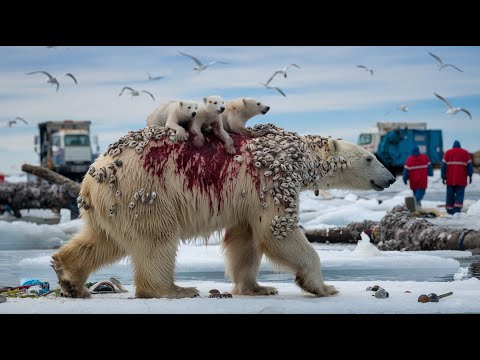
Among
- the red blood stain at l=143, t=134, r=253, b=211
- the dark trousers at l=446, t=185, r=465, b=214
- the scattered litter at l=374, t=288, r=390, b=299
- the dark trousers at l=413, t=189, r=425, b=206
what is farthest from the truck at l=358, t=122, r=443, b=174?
the red blood stain at l=143, t=134, r=253, b=211

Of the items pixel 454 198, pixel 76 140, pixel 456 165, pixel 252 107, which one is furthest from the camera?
pixel 76 140

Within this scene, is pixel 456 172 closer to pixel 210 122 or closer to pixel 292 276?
A: pixel 292 276

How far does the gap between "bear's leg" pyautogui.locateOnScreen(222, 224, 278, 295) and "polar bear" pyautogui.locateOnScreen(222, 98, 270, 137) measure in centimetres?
72

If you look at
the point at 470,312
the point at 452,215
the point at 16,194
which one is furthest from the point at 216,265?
the point at 16,194

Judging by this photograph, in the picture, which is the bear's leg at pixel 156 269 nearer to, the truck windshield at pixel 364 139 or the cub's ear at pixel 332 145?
the cub's ear at pixel 332 145

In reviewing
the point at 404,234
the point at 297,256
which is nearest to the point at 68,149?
the point at 404,234

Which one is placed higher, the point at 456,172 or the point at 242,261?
the point at 456,172

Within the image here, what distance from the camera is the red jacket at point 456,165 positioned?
13789 millimetres

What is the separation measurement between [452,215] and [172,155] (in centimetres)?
902

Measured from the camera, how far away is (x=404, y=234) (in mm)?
10891

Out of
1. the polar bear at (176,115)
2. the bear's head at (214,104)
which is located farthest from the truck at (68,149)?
the bear's head at (214,104)

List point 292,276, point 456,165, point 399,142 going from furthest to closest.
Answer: point 399,142 → point 456,165 → point 292,276

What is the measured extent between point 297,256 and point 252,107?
1141 mm

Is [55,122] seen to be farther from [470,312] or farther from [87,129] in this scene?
[470,312]
